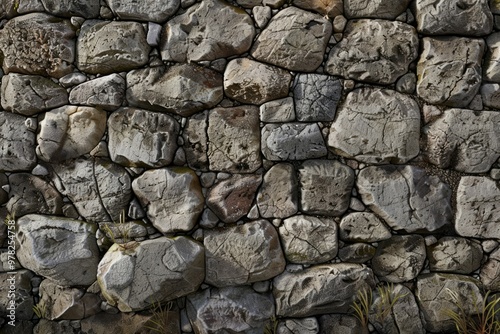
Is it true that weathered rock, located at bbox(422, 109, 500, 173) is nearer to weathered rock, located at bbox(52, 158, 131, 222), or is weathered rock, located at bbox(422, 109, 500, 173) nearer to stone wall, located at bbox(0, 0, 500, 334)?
stone wall, located at bbox(0, 0, 500, 334)

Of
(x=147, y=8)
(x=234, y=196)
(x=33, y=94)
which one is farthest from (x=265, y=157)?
(x=33, y=94)

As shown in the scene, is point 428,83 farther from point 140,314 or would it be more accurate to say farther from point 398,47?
point 140,314

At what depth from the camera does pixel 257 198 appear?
265 cm

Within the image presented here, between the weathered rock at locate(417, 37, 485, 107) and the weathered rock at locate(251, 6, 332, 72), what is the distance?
58 cm

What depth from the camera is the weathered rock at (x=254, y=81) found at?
2.60 m

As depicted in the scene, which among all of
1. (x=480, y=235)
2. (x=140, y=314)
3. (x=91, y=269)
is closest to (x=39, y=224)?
(x=91, y=269)

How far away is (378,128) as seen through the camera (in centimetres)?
258

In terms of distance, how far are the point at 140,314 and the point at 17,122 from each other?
135cm

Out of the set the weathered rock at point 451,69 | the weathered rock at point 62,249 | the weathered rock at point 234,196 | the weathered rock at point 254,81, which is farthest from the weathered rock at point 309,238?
the weathered rock at point 62,249

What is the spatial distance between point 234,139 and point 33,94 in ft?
3.99

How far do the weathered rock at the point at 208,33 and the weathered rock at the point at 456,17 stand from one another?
97 centimetres

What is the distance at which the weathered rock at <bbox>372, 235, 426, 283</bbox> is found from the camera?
2619 mm

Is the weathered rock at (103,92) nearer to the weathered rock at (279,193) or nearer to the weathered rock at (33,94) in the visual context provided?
the weathered rock at (33,94)

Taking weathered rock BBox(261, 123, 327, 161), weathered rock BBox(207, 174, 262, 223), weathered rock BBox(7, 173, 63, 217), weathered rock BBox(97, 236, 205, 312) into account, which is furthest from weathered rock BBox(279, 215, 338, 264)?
weathered rock BBox(7, 173, 63, 217)
